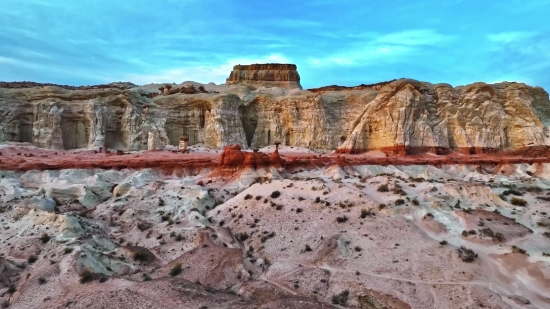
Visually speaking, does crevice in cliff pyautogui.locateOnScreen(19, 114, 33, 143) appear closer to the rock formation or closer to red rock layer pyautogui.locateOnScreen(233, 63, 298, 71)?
the rock formation

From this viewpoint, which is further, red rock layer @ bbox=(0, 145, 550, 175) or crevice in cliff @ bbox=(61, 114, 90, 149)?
crevice in cliff @ bbox=(61, 114, 90, 149)

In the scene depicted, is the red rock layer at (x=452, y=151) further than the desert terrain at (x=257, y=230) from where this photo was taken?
Yes

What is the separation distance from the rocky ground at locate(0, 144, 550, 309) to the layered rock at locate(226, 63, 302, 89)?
55.0m

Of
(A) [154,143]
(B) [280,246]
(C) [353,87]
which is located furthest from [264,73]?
(B) [280,246]

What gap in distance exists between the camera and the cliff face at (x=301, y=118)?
4584cm

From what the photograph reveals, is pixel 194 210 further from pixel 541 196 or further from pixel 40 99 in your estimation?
pixel 40 99

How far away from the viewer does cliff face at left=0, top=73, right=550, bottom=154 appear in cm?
4584

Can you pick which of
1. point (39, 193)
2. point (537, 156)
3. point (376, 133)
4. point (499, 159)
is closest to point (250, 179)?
point (39, 193)

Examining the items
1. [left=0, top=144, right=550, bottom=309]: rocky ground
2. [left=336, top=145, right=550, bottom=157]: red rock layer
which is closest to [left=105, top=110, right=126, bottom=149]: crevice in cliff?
[left=0, top=144, right=550, bottom=309]: rocky ground

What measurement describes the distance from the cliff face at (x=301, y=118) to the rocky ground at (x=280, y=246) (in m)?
21.1

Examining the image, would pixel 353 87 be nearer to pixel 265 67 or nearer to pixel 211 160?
pixel 265 67

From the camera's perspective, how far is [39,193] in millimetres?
24672

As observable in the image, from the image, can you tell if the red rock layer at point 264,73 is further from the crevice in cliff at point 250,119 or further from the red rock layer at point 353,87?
the crevice in cliff at point 250,119

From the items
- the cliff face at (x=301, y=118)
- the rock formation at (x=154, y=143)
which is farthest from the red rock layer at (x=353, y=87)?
the rock formation at (x=154, y=143)
